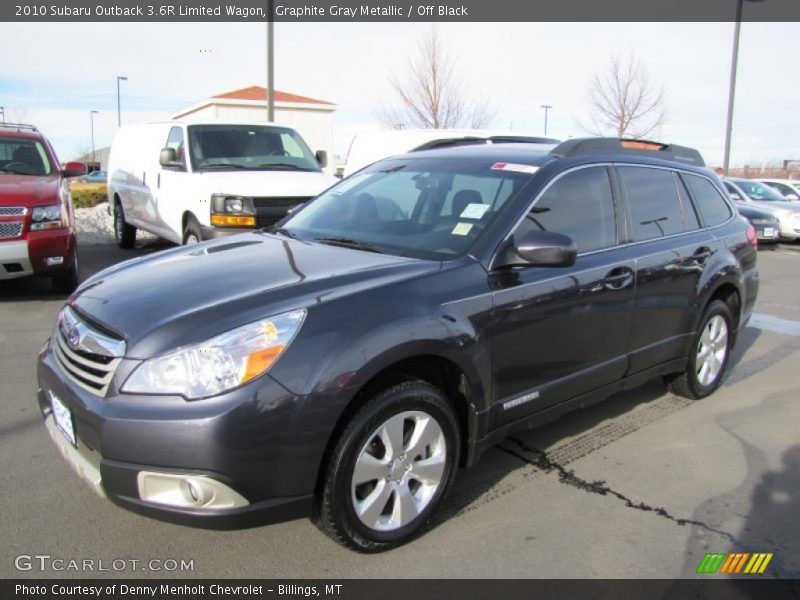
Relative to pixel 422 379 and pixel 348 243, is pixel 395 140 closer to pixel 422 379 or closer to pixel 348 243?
pixel 348 243

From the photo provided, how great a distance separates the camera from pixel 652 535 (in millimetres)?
3205

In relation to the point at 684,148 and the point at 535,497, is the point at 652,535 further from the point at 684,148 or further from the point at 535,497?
the point at 684,148

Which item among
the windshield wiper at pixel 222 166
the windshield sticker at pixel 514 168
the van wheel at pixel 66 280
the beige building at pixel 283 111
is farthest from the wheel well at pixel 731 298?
the beige building at pixel 283 111

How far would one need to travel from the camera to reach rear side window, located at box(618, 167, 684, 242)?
13.9 feet

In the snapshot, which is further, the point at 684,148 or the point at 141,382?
the point at 684,148

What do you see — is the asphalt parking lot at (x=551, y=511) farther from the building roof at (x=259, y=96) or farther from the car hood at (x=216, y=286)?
the building roof at (x=259, y=96)

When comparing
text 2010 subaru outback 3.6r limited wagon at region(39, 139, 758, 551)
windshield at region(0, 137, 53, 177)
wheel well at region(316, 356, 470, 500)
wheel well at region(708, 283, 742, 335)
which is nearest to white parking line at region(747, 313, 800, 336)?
wheel well at region(708, 283, 742, 335)

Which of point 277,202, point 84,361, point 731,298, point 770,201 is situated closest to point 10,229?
point 277,202

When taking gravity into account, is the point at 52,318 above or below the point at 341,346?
below

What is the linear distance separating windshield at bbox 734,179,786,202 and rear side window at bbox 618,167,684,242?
15205 millimetres

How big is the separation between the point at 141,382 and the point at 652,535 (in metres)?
2.39

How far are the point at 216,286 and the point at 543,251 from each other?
1.50m

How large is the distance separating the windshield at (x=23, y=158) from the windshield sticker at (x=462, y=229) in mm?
6542

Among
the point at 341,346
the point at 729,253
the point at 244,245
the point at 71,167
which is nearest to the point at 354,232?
the point at 244,245
